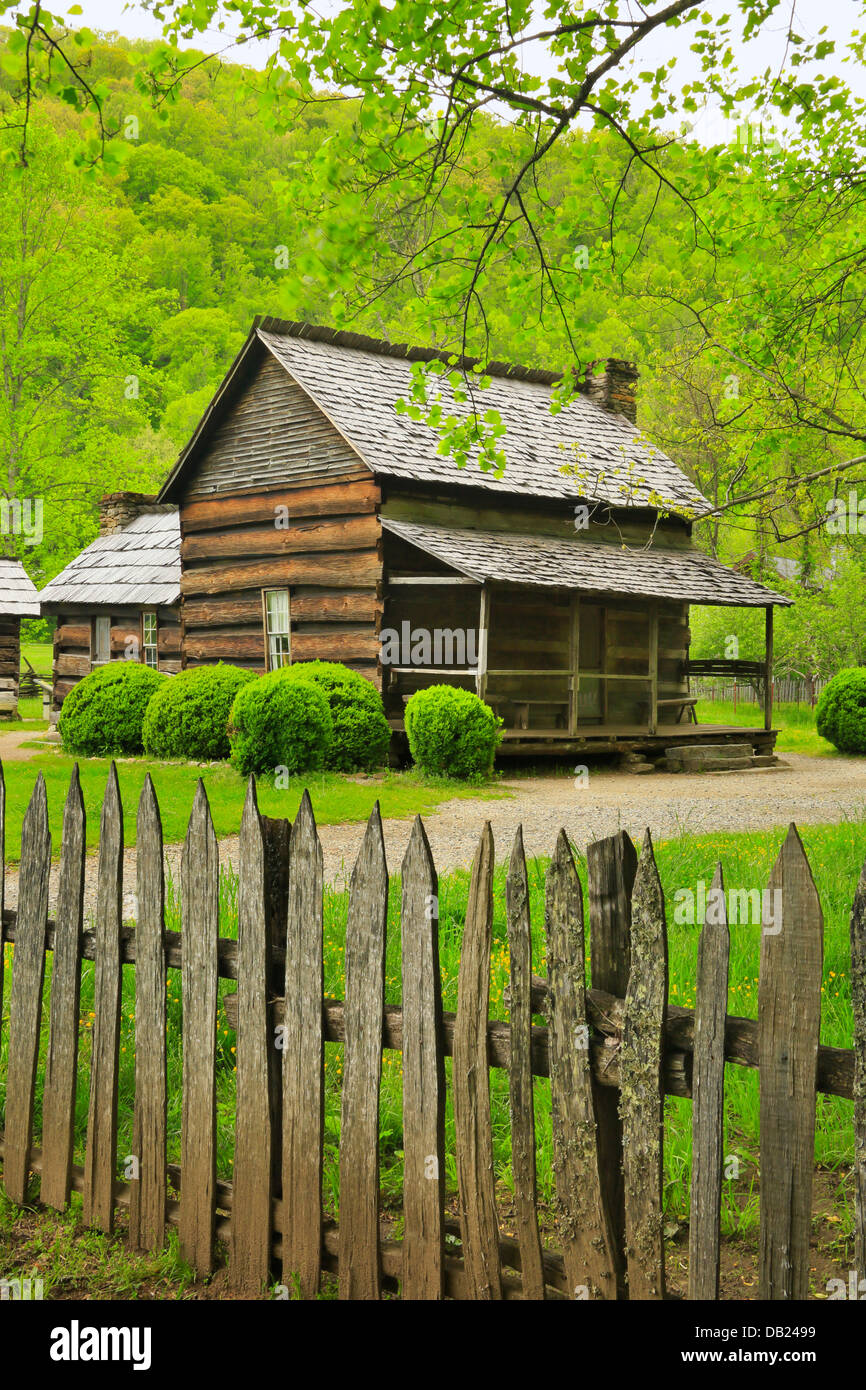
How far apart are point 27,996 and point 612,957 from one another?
2.36 meters

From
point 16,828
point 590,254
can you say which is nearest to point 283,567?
point 16,828

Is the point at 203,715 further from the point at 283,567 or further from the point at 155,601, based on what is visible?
the point at 155,601

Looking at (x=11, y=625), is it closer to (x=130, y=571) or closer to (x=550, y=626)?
(x=130, y=571)

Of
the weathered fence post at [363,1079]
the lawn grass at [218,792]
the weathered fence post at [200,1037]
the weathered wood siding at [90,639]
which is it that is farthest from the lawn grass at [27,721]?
the weathered fence post at [363,1079]

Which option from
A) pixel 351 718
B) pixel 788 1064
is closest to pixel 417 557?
pixel 351 718

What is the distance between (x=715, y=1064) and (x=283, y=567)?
17.2m

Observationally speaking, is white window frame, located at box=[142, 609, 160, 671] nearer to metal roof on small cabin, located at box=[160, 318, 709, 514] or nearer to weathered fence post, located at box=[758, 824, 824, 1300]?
metal roof on small cabin, located at box=[160, 318, 709, 514]

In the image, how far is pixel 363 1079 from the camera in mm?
2988

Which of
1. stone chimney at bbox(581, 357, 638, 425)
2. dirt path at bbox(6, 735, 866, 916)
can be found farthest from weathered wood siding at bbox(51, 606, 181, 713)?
dirt path at bbox(6, 735, 866, 916)

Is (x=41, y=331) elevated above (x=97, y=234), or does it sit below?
below

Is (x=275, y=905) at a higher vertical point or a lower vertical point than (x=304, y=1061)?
higher

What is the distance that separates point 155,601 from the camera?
2397 cm

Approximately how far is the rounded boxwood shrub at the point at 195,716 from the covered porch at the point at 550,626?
103 inches

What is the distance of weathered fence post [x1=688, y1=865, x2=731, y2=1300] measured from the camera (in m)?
2.41
